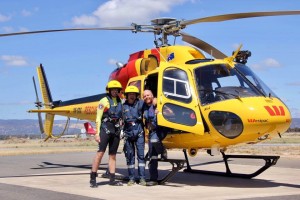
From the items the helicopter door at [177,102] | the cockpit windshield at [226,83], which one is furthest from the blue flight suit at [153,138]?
the cockpit windshield at [226,83]

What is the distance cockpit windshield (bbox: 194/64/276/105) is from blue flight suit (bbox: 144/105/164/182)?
3.69 ft

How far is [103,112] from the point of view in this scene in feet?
33.0

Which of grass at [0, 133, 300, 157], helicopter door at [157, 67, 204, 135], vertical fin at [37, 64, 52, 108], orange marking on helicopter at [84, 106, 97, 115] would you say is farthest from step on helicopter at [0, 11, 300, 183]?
vertical fin at [37, 64, 52, 108]

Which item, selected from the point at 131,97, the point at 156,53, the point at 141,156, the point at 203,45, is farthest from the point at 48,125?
the point at 141,156

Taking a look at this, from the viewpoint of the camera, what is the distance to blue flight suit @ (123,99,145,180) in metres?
10.3

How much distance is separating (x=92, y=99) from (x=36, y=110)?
268 centimetres

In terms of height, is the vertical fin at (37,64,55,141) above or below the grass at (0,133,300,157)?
above

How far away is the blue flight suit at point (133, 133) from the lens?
10.3 metres

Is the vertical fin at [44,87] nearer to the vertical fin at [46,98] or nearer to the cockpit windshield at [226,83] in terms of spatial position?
the vertical fin at [46,98]

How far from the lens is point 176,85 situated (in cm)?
1032

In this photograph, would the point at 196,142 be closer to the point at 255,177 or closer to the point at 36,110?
the point at 255,177

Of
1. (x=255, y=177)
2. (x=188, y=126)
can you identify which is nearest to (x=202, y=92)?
(x=188, y=126)

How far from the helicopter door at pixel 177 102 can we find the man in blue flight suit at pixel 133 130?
53 cm

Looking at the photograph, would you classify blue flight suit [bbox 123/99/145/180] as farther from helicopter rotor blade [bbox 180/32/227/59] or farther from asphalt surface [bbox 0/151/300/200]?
helicopter rotor blade [bbox 180/32/227/59]
